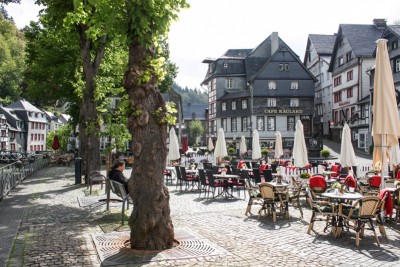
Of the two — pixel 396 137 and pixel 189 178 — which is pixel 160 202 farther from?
pixel 189 178

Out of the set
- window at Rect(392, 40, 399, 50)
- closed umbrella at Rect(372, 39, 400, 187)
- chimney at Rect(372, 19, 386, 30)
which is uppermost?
chimney at Rect(372, 19, 386, 30)

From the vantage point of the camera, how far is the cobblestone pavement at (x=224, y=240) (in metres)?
6.95

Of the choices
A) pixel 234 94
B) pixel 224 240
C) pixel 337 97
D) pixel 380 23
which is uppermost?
pixel 380 23

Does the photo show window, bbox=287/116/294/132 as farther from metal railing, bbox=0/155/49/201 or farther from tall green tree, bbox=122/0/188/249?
tall green tree, bbox=122/0/188/249

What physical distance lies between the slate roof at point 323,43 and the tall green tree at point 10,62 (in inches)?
2097

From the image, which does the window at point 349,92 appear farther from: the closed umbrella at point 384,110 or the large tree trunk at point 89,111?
the closed umbrella at point 384,110

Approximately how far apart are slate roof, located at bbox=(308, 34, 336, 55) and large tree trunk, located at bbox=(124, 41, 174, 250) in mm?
59113

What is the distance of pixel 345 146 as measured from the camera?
15445mm

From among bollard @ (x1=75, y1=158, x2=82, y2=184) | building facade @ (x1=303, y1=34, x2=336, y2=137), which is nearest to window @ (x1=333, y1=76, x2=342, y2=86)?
building facade @ (x1=303, y1=34, x2=336, y2=137)

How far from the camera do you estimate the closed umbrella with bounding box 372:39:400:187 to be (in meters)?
10.1

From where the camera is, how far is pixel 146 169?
7.63 metres

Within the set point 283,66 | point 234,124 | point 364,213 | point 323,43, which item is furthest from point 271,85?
point 364,213

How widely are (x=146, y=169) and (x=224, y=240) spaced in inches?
91.9

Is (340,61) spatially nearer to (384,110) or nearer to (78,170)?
(78,170)
